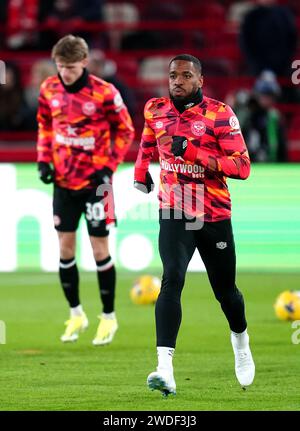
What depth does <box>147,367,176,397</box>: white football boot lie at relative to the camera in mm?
8219

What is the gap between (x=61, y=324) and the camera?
497 inches

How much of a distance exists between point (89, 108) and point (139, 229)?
4.72 m

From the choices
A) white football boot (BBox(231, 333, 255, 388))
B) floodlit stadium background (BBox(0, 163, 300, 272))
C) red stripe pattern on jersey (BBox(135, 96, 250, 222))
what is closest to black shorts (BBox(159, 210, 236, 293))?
red stripe pattern on jersey (BBox(135, 96, 250, 222))

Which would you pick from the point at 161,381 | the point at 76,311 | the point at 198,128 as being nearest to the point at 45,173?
the point at 76,311

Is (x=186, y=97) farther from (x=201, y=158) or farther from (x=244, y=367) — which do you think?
(x=244, y=367)

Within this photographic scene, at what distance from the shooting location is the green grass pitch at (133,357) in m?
8.50

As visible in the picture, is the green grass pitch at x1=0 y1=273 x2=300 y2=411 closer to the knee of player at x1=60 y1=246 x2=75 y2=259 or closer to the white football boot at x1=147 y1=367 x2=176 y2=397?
the white football boot at x1=147 y1=367 x2=176 y2=397

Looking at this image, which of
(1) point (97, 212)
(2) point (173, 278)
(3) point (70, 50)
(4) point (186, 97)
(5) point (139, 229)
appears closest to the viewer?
(2) point (173, 278)

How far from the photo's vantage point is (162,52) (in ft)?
66.5

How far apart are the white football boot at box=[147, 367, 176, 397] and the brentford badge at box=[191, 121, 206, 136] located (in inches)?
65.5

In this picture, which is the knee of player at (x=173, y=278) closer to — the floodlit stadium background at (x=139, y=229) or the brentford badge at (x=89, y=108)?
the brentford badge at (x=89, y=108)
